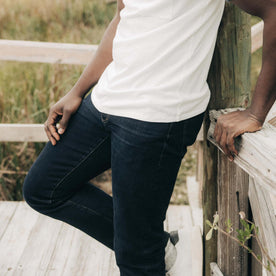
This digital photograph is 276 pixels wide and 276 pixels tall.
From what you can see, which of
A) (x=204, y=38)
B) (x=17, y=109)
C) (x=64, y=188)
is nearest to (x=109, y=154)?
(x=64, y=188)

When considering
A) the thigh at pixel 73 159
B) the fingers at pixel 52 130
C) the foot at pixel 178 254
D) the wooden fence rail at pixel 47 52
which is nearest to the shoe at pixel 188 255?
the foot at pixel 178 254

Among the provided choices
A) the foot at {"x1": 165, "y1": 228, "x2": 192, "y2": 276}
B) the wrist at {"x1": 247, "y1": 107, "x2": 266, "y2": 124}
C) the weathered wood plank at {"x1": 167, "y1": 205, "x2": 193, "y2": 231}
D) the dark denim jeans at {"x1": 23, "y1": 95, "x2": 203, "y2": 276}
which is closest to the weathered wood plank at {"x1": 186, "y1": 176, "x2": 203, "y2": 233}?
the weathered wood plank at {"x1": 167, "y1": 205, "x2": 193, "y2": 231}

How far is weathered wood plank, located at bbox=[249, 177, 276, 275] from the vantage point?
146cm

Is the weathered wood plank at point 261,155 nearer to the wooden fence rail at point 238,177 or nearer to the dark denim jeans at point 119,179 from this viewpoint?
the wooden fence rail at point 238,177

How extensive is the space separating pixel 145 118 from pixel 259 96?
12.3 inches

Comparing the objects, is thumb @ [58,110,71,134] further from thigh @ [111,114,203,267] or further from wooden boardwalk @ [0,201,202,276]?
wooden boardwalk @ [0,201,202,276]

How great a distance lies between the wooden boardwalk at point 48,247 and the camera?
2.19 m

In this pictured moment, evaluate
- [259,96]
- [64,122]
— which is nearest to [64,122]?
[64,122]

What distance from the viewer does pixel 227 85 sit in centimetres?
154

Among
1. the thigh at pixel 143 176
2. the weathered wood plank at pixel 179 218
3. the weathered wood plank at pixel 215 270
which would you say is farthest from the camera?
the weathered wood plank at pixel 179 218

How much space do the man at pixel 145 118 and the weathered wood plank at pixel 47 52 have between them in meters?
0.90

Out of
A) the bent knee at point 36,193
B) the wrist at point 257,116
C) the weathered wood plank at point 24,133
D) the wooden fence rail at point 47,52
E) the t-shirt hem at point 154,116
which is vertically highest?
the wrist at point 257,116

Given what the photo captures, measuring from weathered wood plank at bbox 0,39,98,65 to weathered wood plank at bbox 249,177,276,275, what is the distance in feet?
4.04

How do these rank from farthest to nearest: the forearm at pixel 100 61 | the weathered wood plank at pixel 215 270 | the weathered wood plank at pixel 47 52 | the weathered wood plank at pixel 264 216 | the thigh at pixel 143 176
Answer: the weathered wood plank at pixel 47 52
the weathered wood plank at pixel 215 270
the forearm at pixel 100 61
the weathered wood plank at pixel 264 216
the thigh at pixel 143 176
